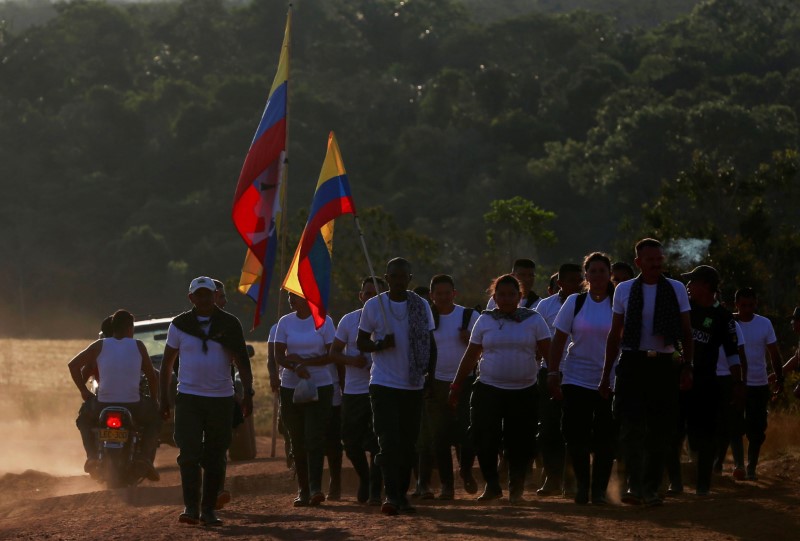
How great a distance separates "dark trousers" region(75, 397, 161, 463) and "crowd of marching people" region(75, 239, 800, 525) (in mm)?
1957

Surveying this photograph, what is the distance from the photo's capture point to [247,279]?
17.1 m

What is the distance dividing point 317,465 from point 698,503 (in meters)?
3.01

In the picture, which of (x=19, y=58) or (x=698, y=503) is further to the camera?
(x=19, y=58)

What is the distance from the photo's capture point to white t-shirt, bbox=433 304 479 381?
13648mm

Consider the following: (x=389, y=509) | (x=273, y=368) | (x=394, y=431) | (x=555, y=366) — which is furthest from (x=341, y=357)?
(x=555, y=366)

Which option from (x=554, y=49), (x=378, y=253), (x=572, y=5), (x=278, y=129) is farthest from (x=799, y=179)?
(x=572, y=5)

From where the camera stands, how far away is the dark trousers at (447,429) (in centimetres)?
1337

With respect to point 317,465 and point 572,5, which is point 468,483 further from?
point 572,5

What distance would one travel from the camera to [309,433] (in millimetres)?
13109

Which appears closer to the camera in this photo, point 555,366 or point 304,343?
point 555,366

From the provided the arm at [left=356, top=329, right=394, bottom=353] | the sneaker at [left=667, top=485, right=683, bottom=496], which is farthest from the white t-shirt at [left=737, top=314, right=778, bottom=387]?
the arm at [left=356, top=329, right=394, bottom=353]

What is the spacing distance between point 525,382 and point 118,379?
13.9 ft

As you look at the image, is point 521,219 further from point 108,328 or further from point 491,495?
point 491,495

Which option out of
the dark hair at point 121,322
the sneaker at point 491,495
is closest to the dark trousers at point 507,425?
the sneaker at point 491,495
